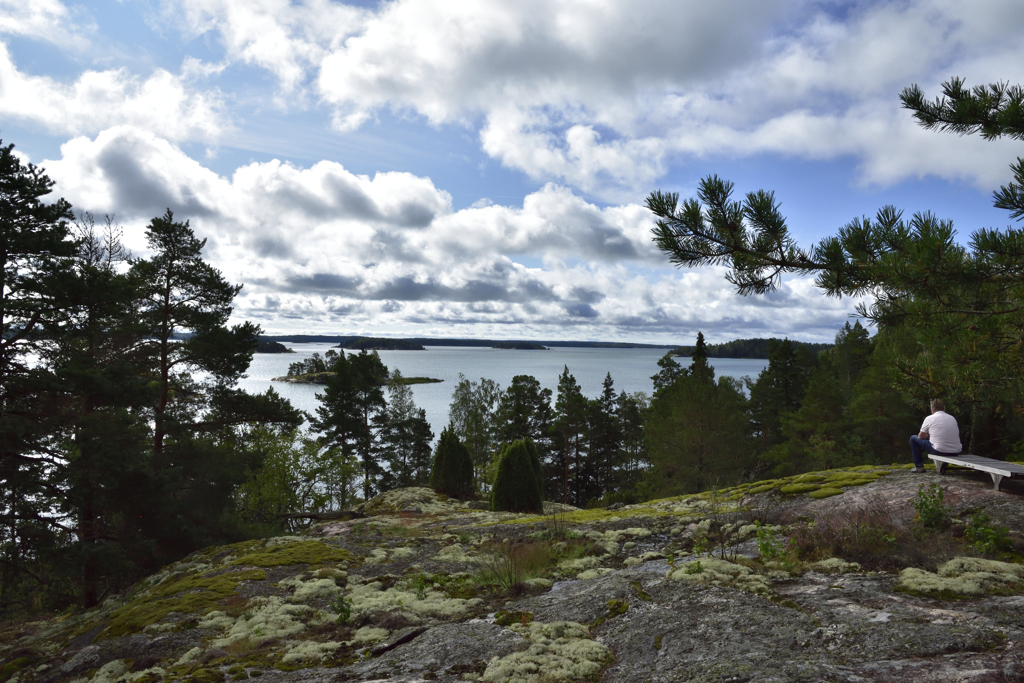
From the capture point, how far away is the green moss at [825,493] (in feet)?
30.6

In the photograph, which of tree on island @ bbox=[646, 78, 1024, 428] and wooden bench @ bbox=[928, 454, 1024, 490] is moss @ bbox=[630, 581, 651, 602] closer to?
tree on island @ bbox=[646, 78, 1024, 428]

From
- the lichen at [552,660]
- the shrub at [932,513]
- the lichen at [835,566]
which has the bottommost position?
the lichen at [552,660]

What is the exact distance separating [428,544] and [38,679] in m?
5.50

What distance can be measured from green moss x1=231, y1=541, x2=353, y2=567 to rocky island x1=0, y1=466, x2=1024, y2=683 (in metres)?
0.05

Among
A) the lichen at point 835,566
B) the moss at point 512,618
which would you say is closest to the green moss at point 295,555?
the moss at point 512,618

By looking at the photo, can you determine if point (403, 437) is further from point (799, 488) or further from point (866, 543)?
point (866, 543)

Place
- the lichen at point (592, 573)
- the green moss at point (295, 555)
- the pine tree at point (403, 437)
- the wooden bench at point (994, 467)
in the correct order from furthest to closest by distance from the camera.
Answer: the pine tree at point (403, 437) → the green moss at point (295, 555) → the wooden bench at point (994, 467) → the lichen at point (592, 573)

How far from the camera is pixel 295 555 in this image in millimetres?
8781

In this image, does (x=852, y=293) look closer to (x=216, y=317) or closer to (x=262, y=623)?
(x=262, y=623)

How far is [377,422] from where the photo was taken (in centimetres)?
3788

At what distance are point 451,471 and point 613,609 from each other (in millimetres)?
18826

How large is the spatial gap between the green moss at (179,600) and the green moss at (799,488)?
9.65 m

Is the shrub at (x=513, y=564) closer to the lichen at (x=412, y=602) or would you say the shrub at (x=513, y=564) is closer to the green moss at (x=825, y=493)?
the lichen at (x=412, y=602)

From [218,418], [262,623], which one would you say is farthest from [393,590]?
[218,418]
